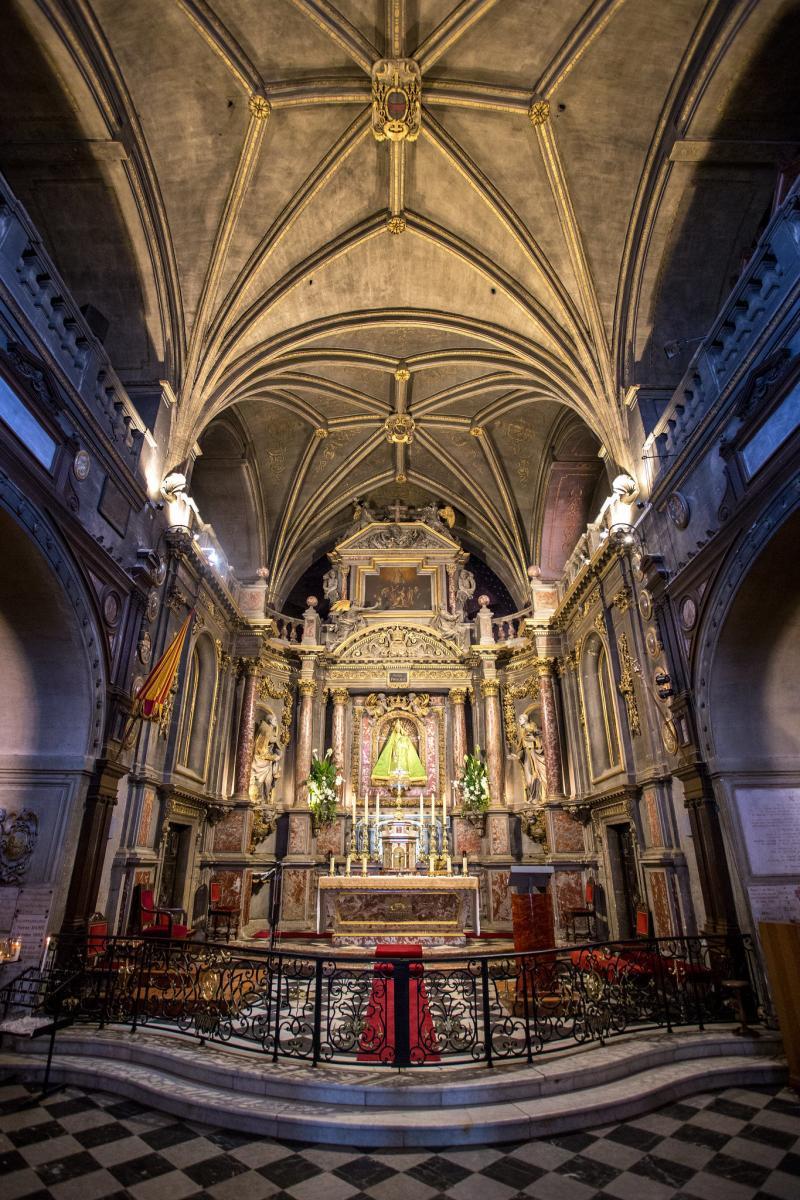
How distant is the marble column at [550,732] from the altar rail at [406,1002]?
6.93 m

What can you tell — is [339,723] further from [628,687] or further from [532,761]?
[628,687]

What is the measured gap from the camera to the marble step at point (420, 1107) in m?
4.69

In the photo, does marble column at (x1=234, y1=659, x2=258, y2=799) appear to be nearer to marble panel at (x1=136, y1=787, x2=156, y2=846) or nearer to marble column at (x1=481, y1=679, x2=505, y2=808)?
marble panel at (x1=136, y1=787, x2=156, y2=846)

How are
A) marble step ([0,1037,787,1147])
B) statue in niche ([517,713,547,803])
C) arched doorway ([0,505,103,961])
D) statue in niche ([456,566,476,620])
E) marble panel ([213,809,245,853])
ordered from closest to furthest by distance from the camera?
marble step ([0,1037,787,1147])
arched doorway ([0,505,103,961])
marble panel ([213,809,245,853])
statue in niche ([517,713,547,803])
statue in niche ([456,566,476,620])

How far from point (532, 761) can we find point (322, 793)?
5420 mm

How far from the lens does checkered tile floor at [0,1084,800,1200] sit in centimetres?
396

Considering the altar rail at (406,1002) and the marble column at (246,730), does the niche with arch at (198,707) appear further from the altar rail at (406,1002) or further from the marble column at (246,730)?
the altar rail at (406,1002)

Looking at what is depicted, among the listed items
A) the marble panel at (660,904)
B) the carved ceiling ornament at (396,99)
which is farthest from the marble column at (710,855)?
the carved ceiling ornament at (396,99)

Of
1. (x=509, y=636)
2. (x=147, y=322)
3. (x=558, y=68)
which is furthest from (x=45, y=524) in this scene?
(x=509, y=636)

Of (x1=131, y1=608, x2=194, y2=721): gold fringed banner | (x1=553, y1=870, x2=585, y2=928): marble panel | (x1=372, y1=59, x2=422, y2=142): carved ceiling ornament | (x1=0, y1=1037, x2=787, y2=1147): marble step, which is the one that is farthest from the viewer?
(x1=553, y1=870, x2=585, y2=928): marble panel

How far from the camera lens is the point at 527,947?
26.8ft

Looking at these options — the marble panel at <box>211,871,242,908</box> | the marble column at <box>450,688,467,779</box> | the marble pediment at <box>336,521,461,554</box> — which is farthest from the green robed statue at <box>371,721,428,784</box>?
the marble pediment at <box>336,521,461,554</box>

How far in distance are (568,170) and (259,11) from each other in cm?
554

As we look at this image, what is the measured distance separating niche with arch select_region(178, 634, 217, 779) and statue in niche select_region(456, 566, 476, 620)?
7.50 m
